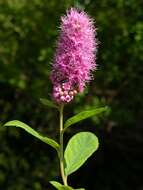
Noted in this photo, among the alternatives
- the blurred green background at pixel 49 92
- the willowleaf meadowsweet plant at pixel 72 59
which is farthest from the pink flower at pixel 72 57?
the blurred green background at pixel 49 92

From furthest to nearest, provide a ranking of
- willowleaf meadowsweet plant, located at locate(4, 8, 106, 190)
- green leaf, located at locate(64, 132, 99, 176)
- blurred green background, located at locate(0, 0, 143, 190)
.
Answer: blurred green background, located at locate(0, 0, 143, 190)
green leaf, located at locate(64, 132, 99, 176)
willowleaf meadowsweet plant, located at locate(4, 8, 106, 190)

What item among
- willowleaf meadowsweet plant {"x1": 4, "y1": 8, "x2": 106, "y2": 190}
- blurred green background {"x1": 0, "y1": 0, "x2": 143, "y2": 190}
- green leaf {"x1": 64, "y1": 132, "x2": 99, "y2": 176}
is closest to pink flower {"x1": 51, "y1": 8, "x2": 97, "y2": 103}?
willowleaf meadowsweet plant {"x1": 4, "y1": 8, "x2": 106, "y2": 190}

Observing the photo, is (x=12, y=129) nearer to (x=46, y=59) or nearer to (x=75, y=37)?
(x=46, y=59)

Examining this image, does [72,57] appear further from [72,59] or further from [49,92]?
[49,92]

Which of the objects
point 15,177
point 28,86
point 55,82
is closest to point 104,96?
point 28,86

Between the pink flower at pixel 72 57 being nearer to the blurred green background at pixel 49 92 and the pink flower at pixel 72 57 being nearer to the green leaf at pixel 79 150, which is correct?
the green leaf at pixel 79 150

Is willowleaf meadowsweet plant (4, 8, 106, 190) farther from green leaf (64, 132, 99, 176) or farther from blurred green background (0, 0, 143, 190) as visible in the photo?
blurred green background (0, 0, 143, 190)
